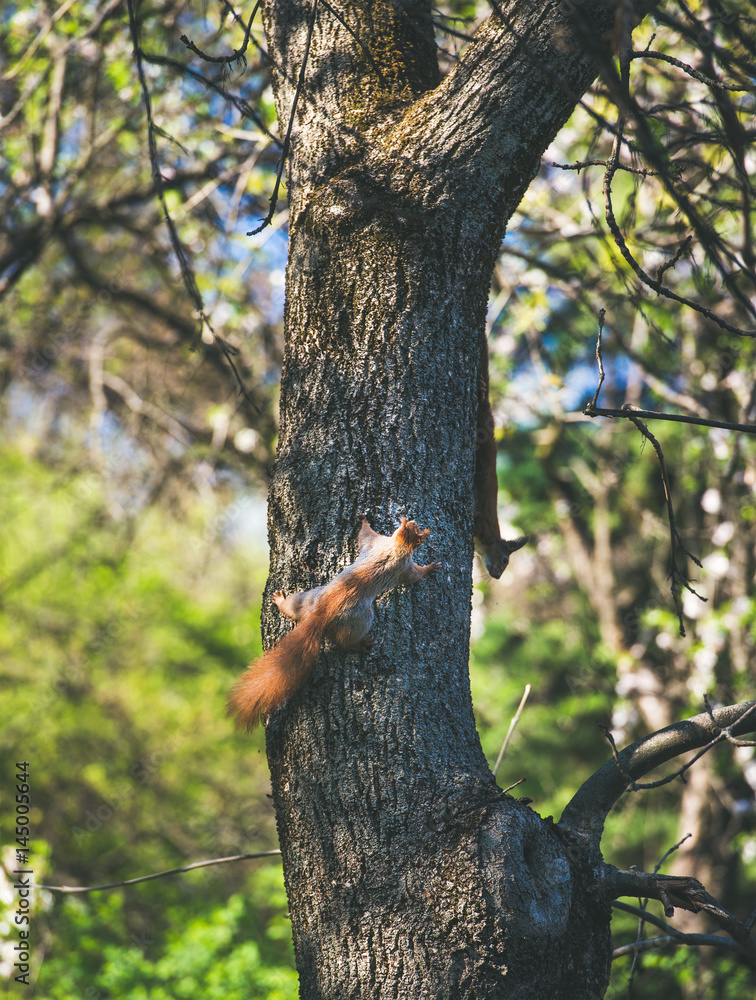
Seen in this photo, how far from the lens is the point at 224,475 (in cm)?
660

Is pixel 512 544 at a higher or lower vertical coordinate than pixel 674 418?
higher

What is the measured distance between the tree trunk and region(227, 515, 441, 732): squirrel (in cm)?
3

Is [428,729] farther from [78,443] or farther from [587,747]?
[587,747]

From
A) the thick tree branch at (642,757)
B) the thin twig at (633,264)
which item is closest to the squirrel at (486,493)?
the thin twig at (633,264)

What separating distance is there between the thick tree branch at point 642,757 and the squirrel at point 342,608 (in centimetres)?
59

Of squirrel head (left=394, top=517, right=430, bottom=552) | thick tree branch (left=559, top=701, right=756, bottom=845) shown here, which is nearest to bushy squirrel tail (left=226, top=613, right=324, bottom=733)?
squirrel head (left=394, top=517, right=430, bottom=552)

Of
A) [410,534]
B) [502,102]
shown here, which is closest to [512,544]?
[410,534]

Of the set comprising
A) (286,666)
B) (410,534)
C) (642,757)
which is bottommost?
(642,757)

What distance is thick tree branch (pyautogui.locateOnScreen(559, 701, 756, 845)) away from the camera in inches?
61.0

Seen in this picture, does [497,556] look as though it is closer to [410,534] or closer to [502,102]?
[410,534]

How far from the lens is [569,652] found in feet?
27.1

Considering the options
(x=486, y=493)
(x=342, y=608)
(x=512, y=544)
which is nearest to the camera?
(x=342, y=608)

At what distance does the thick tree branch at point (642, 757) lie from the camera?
155 centimetres

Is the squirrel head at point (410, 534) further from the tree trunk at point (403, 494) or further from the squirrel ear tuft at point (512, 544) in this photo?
the squirrel ear tuft at point (512, 544)
